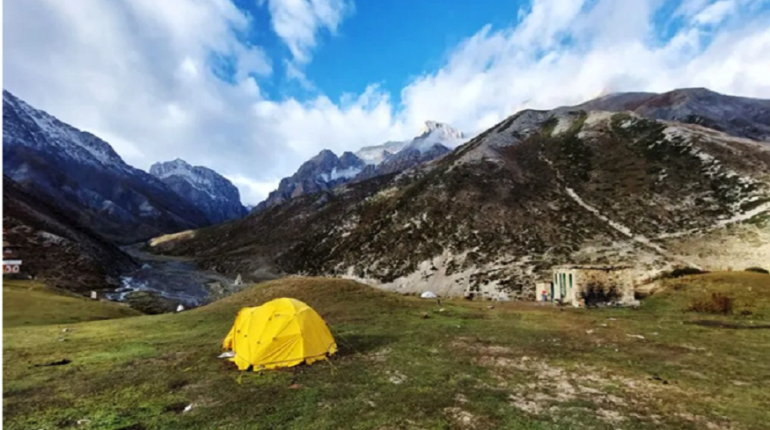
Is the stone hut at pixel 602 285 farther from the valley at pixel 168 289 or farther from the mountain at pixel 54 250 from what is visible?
the mountain at pixel 54 250

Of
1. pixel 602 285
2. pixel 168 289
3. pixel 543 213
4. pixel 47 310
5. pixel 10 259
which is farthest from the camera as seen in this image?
pixel 543 213

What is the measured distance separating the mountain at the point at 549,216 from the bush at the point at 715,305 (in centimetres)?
2032

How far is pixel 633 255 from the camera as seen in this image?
67812 millimetres

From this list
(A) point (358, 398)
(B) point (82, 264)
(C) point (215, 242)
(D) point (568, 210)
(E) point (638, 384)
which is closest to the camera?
Result: (A) point (358, 398)

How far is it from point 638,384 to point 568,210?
75978 millimetres

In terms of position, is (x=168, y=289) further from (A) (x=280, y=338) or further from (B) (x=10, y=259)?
(A) (x=280, y=338)

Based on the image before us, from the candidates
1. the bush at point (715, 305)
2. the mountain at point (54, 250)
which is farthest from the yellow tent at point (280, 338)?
the mountain at point (54, 250)

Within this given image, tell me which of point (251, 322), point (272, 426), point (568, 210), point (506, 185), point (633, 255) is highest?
point (506, 185)

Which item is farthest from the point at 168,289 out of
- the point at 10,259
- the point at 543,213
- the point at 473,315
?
the point at 543,213

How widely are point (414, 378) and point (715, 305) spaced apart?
2924cm

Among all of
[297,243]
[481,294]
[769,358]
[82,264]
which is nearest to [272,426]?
[769,358]

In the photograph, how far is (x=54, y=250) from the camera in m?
80.8

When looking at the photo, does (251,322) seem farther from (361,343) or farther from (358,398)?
(358,398)

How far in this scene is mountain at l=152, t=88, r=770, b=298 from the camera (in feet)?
230
